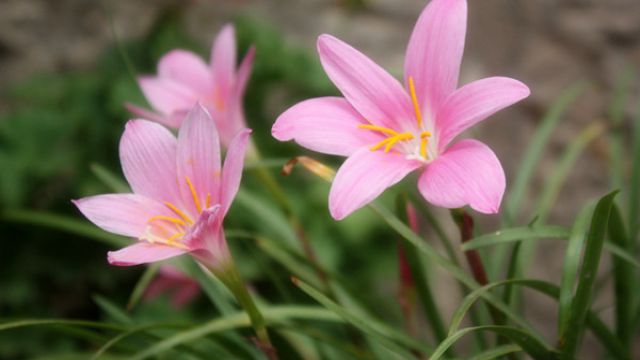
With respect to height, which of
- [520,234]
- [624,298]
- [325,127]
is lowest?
[624,298]

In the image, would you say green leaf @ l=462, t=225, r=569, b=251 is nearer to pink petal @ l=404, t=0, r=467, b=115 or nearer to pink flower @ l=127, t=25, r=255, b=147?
pink petal @ l=404, t=0, r=467, b=115

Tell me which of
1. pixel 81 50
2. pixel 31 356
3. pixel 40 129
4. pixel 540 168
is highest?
pixel 81 50

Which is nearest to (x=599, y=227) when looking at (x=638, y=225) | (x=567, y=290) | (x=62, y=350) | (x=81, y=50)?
(x=567, y=290)

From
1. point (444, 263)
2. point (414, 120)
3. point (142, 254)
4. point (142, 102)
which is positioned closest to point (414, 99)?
point (414, 120)

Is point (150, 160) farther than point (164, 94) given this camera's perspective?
No

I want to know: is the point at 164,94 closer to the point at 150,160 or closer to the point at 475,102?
the point at 150,160

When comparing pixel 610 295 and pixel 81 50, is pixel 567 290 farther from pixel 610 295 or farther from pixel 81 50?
pixel 81 50
